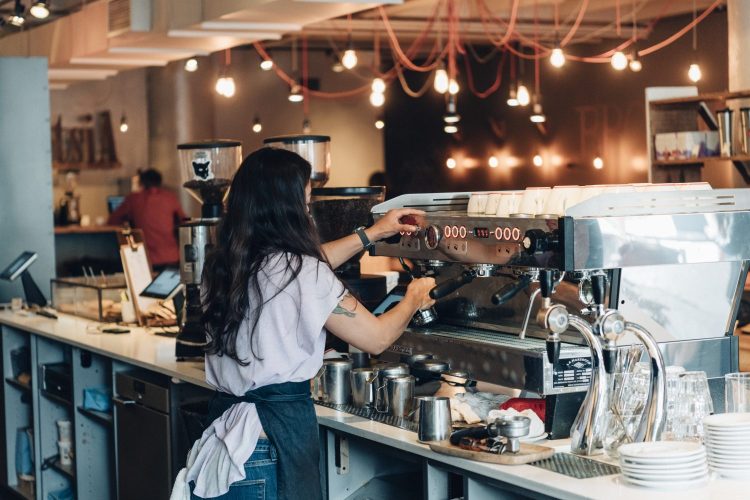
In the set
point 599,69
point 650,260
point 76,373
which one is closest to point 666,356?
point 650,260

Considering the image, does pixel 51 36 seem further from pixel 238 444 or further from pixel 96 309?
pixel 238 444

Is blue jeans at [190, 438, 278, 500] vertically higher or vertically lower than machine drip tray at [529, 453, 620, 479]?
lower

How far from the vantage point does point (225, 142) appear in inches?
182

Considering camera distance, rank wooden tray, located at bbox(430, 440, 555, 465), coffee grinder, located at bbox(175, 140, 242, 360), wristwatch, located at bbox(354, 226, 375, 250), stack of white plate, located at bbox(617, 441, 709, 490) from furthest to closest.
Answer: coffee grinder, located at bbox(175, 140, 242, 360) → wristwatch, located at bbox(354, 226, 375, 250) → wooden tray, located at bbox(430, 440, 555, 465) → stack of white plate, located at bbox(617, 441, 709, 490)

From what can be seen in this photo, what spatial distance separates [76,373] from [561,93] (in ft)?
30.8

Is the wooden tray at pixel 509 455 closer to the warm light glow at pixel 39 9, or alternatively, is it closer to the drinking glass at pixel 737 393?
the drinking glass at pixel 737 393

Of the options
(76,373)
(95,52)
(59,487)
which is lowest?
(59,487)

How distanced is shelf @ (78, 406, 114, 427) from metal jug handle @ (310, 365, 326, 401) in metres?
1.62

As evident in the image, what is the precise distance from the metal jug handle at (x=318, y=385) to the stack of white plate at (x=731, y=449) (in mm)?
1354

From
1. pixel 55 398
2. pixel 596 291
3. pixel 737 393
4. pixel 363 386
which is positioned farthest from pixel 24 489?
pixel 737 393

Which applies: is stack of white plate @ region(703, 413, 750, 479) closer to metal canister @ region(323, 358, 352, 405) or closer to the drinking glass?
the drinking glass

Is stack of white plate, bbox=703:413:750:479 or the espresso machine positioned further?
the espresso machine

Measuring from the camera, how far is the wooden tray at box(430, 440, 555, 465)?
2.58 metres

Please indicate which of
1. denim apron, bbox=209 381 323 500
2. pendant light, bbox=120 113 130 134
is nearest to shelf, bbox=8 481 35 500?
denim apron, bbox=209 381 323 500
